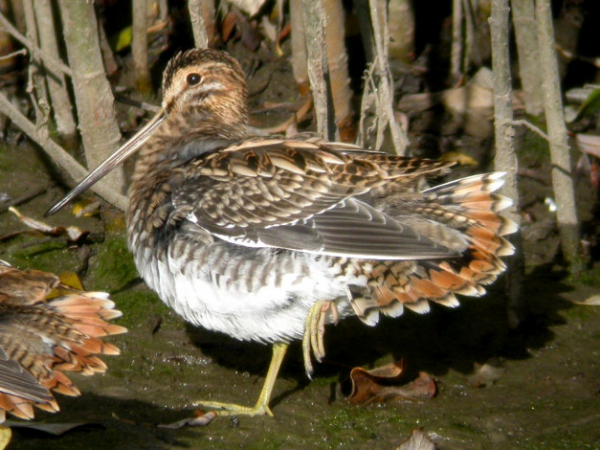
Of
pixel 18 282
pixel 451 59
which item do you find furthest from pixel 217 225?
pixel 451 59

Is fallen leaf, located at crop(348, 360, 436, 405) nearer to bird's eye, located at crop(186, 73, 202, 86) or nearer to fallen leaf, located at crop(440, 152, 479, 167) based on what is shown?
bird's eye, located at crop(186, 73, 202, 86)

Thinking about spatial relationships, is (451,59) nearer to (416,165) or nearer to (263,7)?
(263,7)

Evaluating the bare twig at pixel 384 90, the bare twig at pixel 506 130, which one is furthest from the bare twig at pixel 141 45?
the bare twig at pixel 506 130

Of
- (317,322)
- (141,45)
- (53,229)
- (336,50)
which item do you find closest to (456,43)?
(336,50)

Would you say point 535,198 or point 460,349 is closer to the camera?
point 460,349

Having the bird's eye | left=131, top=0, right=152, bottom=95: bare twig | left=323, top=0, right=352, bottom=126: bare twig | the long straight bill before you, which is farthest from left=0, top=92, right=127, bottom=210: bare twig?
left=323, top=0, right=352, bottom=126: bare twig

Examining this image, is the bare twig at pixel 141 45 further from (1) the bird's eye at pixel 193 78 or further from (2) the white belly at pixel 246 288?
(2) the white belly at pixel 246 288
